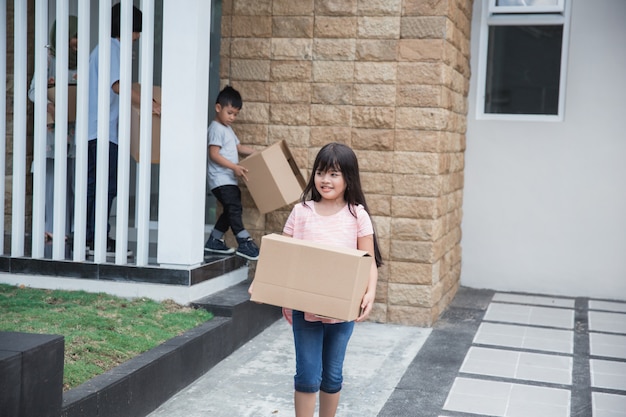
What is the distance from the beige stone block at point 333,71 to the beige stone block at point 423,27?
482 mm

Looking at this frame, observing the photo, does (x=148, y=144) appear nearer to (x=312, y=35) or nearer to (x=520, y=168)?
(x=312, y=35)

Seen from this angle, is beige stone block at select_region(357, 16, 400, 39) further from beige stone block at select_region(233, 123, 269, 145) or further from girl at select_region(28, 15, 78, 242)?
girl at select_region(28, 15, 78, 242)

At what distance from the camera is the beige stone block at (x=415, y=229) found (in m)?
6.06

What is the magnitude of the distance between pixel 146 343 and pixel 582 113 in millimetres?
4686

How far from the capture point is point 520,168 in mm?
Result: 7352

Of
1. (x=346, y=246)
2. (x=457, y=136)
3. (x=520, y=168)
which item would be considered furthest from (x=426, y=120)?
(x=346, y=246)

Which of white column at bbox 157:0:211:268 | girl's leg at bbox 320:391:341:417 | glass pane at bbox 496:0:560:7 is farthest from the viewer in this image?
glass pane at bbox 496:0:560:7

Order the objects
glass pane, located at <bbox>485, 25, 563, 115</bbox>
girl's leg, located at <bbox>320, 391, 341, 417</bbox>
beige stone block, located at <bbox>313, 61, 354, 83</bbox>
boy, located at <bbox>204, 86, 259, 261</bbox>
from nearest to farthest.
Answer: girl's leg, located at <bbox>320, 391, 341, 417</bbox>, boy, located at <bbox>204, 86, 259, 261</bbox>, beige stone block, located at <bbox>313, 61, 354, 83</bbox>, glass pane, located at <bbox>485, 25, 563, 115</bbox>

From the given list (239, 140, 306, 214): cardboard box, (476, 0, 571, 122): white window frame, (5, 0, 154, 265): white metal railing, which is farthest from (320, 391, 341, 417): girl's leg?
(476, 0, 571, 122): white window frame

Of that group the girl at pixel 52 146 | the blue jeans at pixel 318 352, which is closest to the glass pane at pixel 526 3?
the girl at pixel 52 146

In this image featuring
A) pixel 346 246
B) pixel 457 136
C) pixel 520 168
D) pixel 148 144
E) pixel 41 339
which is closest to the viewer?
pixel 41 339

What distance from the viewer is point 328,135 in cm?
623

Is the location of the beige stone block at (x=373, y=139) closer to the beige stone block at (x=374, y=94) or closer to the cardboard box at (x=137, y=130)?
the beige stone block at (x=374, y=94)

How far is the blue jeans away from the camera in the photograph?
3.44 m
